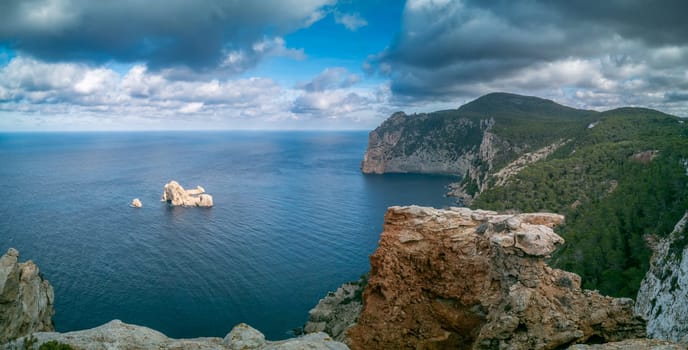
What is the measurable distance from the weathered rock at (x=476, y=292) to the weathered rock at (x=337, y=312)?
1835cm

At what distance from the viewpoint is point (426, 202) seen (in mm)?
124500

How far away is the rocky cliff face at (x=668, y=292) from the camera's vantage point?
24266mm

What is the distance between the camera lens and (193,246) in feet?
254

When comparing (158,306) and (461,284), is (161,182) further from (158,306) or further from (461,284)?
(461,284)

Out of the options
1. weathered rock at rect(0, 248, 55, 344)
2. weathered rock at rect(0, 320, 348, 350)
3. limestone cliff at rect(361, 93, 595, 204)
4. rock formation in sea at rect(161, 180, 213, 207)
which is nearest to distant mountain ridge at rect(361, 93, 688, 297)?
limestone cliff at rect(361, 93, 595, 204)

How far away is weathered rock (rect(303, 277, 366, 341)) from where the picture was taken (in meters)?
40.1

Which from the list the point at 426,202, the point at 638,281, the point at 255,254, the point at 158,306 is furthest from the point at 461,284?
the point at 426,202

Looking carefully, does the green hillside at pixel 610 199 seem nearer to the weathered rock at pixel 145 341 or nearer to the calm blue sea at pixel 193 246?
the calm blue sea at pixel 193 246

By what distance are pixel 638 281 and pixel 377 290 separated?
31.7 metres

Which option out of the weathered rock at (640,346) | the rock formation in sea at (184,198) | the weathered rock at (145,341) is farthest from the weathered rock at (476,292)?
the rock formation in sea at (184,198)

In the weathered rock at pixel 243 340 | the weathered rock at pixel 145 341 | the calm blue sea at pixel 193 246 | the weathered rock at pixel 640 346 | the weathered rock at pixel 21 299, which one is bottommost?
the calm blue sea at pixel 193 246

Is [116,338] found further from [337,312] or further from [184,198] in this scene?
[184,198]

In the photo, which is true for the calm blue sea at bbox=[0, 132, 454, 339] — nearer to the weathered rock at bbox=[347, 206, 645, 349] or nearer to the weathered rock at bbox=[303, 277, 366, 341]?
the weathered rock at bbox=[303, 277, 366, 341]

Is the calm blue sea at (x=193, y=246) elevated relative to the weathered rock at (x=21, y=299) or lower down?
lower down
